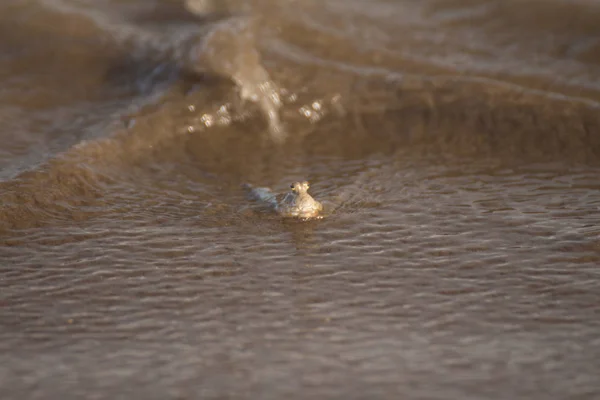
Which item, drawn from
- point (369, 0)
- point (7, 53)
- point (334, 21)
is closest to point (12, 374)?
point (7, 53)

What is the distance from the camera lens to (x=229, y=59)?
24.2 feet

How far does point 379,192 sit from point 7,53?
3.88m

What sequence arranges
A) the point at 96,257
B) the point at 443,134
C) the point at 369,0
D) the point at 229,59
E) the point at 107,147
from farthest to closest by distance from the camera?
Answer: the point at 369,0 → the point at 229,59 → the point at 443,134 → the point at 107,147 → the point at 96,257

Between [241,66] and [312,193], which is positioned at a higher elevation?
[241,66]

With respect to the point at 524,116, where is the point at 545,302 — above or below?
below

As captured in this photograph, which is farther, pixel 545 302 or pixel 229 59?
pixel 229 59

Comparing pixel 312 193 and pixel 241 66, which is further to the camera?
pixel 241 66

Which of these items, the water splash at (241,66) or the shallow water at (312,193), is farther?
the water splash at (241,66)

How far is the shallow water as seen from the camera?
13.0 feet

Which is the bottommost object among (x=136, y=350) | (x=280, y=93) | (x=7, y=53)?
(x=136, y=350)

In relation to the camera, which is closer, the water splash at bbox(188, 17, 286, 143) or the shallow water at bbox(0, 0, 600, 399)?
the shallow water at bbox(0, 0, 600, 399)

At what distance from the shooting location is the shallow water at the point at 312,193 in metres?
3.95

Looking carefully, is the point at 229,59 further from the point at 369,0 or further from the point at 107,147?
the point at 369,0

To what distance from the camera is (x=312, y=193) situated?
19.6ft
